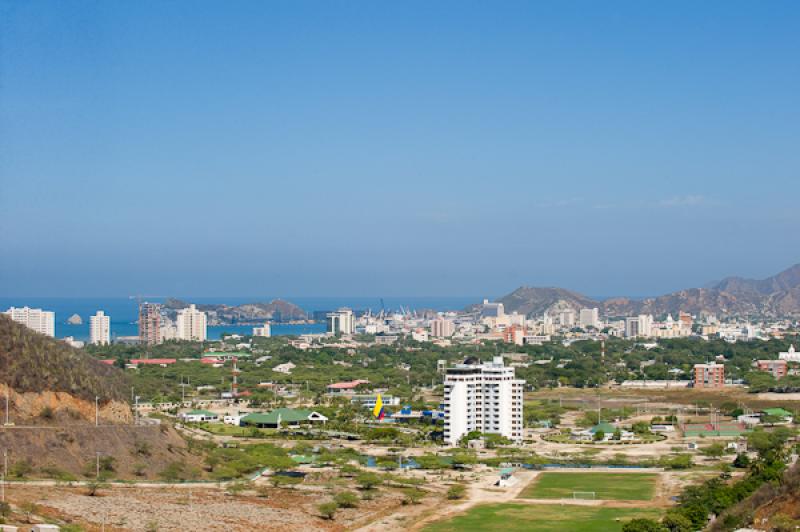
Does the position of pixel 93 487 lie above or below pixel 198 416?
below

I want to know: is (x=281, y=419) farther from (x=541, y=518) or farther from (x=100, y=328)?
(x=100, y=328)

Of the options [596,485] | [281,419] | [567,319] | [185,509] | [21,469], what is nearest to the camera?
[185,509]

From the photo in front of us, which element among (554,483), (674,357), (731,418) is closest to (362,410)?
(731,418)

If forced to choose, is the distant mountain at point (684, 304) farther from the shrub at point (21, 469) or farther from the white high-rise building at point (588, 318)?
the shrub at point (21, 469)

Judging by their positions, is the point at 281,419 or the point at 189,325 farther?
the point at 189,325

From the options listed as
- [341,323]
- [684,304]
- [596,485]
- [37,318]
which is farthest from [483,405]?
[684,304]

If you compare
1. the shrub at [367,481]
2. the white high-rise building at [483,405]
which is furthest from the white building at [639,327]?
the shrub at [367,481]

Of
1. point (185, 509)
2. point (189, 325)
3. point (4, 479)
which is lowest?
point (185, 509)
